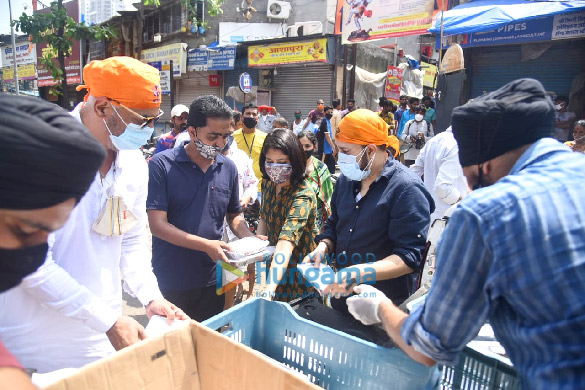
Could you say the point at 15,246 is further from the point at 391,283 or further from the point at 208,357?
the point at 391,283

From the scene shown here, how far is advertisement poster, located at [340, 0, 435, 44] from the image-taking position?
884 cm

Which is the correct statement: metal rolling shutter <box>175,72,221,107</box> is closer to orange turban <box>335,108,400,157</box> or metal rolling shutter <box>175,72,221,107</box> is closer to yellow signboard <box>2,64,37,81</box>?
yellow signboard <box>2,64,37,81</box>

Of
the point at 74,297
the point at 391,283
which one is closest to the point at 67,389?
the point at 74,297

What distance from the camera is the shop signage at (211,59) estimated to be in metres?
14.2

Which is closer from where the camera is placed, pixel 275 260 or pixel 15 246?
pixel 15 246

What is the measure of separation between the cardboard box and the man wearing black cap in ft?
1.55

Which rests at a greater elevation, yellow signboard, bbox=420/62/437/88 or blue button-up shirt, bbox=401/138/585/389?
yellow signboard, bbox=420/62/437/88

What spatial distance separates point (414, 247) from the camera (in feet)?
6.15

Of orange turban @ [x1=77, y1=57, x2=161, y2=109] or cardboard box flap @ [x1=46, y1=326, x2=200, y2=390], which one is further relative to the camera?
orange turban @ [x1=77, y1=57, x2=161, y2=109]

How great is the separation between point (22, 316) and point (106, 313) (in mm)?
294

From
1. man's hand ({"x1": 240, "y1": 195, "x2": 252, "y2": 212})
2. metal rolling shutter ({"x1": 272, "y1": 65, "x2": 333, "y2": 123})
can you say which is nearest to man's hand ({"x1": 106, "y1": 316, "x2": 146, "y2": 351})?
man's hand ({"x1": 240, "y1": 195, "x2": 252, "y2": 212})

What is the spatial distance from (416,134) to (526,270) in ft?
25.7

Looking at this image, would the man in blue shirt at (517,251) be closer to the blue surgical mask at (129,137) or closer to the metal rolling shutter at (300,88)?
the blue surgical mask at (129,137)

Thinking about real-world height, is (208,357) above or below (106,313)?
below
